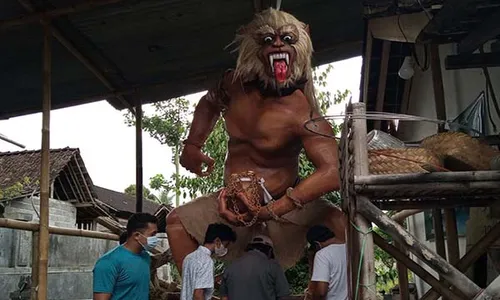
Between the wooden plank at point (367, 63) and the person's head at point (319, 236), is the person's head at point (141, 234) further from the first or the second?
the wooden plank at point (367, 63)

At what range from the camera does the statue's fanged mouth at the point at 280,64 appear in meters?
3.73

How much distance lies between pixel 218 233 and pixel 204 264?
207 mm

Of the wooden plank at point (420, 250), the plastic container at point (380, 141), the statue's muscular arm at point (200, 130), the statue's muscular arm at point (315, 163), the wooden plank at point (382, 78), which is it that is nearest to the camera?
the wooden plank at point (420, 250)

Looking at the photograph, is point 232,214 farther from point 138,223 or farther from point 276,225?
point 138,223

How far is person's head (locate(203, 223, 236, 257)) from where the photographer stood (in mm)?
3619

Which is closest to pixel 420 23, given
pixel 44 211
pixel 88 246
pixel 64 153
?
pixel 44 211

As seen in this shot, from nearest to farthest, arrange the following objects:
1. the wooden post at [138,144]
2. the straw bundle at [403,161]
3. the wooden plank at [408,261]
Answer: the straw bundle at [403,161] < the wooden plank at [408,261] < the wooden post at [138,144]

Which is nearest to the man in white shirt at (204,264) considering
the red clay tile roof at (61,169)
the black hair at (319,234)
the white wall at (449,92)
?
the black hair at (319,234)

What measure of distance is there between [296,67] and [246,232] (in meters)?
1.07

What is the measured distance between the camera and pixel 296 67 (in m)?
3.80

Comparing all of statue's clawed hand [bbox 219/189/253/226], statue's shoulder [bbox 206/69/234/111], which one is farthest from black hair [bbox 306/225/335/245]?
statue's shoulder [bbox 206/69/234/111]

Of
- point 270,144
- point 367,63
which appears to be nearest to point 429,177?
point 270,144

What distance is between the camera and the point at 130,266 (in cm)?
362

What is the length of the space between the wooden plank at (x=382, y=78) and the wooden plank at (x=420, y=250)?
13.7ft
